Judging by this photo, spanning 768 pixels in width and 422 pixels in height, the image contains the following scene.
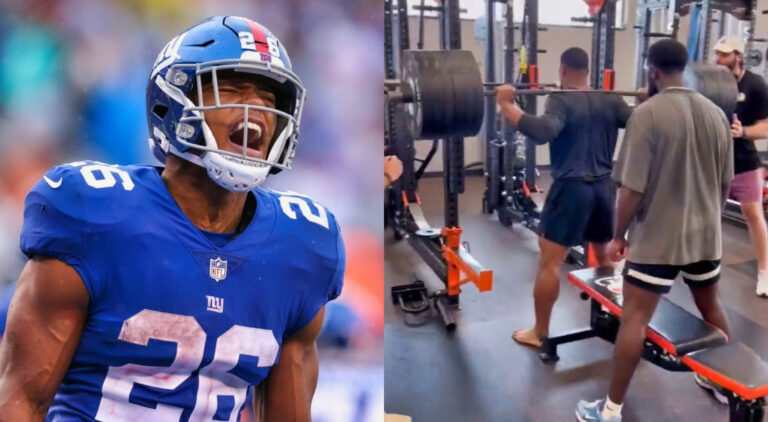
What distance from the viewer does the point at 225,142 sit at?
918 mm

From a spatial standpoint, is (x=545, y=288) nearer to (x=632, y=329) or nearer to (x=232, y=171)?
(x=632, y=329)

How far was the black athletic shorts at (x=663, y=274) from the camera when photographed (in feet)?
6.81

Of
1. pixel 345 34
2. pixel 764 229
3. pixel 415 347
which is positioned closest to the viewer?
pixel 345 34

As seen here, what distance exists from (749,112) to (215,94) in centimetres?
371

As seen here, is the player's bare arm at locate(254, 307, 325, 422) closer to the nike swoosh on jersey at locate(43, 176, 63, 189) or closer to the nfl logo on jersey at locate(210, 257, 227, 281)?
the nfl logo on jersey at locate(210, 257, 227, 281)

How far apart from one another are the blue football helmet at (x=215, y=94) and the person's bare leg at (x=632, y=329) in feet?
5.39

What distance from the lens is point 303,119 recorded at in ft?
4.29

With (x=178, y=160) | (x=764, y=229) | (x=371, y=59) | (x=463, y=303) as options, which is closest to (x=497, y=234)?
(x=463, y=303)

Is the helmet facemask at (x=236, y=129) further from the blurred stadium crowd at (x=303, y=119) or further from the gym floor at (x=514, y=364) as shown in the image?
the gym floor at (x=514, y=364)

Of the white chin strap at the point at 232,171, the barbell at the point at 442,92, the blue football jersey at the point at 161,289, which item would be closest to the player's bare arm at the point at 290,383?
the blue football jersey at the point at 161,289

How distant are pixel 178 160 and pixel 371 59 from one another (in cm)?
55

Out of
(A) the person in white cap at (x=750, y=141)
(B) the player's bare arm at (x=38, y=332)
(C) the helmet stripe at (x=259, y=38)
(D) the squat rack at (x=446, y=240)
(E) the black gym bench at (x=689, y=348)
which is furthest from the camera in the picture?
(A) the person in white cap at (x=750, y=141)

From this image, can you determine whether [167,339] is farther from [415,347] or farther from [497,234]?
[497,234]

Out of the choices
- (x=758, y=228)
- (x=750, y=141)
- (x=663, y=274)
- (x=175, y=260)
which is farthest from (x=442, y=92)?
(x=758, y=228)
